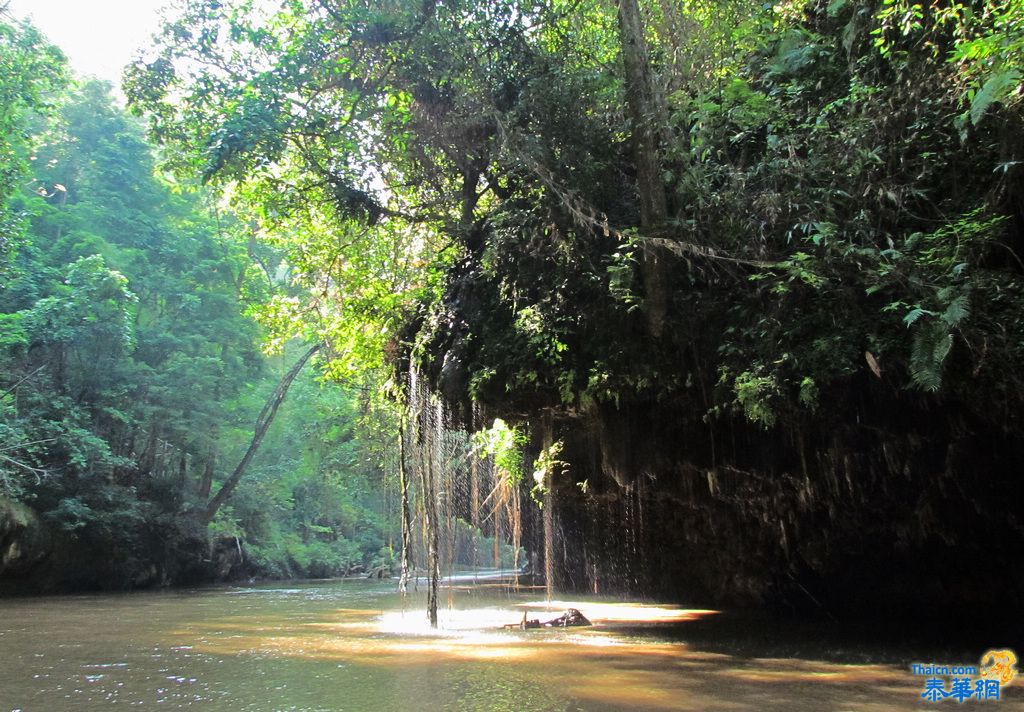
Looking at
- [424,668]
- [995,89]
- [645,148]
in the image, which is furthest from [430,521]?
[995,89]

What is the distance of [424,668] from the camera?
20.6ft

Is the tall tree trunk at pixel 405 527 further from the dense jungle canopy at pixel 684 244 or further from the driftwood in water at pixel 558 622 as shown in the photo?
the driftwood in water at pixel 558 622

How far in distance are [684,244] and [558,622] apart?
5.29 meters

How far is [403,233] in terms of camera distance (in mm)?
12125

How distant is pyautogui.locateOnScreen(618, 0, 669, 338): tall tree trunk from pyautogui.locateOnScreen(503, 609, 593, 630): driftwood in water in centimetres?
413

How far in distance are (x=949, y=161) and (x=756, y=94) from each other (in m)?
1.97

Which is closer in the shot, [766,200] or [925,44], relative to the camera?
[925,44]

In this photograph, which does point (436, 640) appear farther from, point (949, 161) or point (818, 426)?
point (949, 161)

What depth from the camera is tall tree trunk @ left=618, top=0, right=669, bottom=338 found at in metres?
7.56

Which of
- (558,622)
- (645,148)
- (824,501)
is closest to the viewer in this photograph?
(645,148)

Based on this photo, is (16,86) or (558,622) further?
(16,86)

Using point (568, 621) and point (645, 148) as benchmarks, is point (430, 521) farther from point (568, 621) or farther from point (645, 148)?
point (645, 148)

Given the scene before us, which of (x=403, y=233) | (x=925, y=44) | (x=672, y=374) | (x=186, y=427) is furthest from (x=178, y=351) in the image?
(x=925, y=44)

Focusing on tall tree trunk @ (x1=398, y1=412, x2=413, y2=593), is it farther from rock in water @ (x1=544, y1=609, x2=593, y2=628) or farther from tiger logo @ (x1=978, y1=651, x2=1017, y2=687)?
tiger logo @ (x1=978, y1=651, x2=1017, y2=687)
